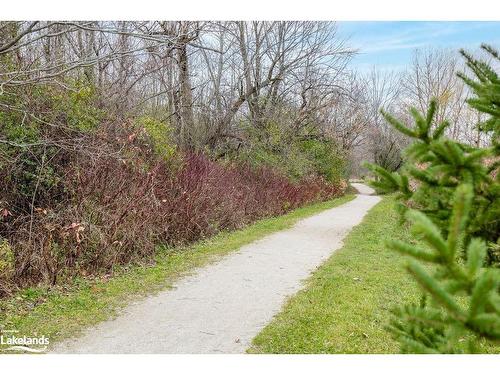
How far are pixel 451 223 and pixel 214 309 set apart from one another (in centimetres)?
367

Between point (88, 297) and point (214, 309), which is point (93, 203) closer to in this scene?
point (88, 297)

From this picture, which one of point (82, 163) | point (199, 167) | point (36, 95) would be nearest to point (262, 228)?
point (199, 167)

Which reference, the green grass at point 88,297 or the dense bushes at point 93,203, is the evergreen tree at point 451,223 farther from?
the dense bushes at point 93,203

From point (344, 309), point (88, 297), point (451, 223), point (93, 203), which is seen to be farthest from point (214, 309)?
point (451, 223)

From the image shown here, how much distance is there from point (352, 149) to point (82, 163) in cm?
1139

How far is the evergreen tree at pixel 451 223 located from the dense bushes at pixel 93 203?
4320mm

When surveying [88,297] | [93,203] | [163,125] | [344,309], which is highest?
[163,125]

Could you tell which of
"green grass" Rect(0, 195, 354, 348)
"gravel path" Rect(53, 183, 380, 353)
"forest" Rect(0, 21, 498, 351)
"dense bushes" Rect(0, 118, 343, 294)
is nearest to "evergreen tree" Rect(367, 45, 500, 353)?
"forest" Rect(0, 21, 498, 351)

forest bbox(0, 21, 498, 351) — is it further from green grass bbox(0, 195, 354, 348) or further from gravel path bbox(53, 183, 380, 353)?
gravel path bbox(53, 183, 380, 353)

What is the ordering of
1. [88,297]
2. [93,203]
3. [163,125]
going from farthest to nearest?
1. [163,125]
2. [93,203]
3. [88,297]

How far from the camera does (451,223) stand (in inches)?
47.6

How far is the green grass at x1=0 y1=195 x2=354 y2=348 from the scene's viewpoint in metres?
4.12

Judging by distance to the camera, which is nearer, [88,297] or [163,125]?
[88,297]

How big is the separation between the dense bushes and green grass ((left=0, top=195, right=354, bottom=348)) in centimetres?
28
